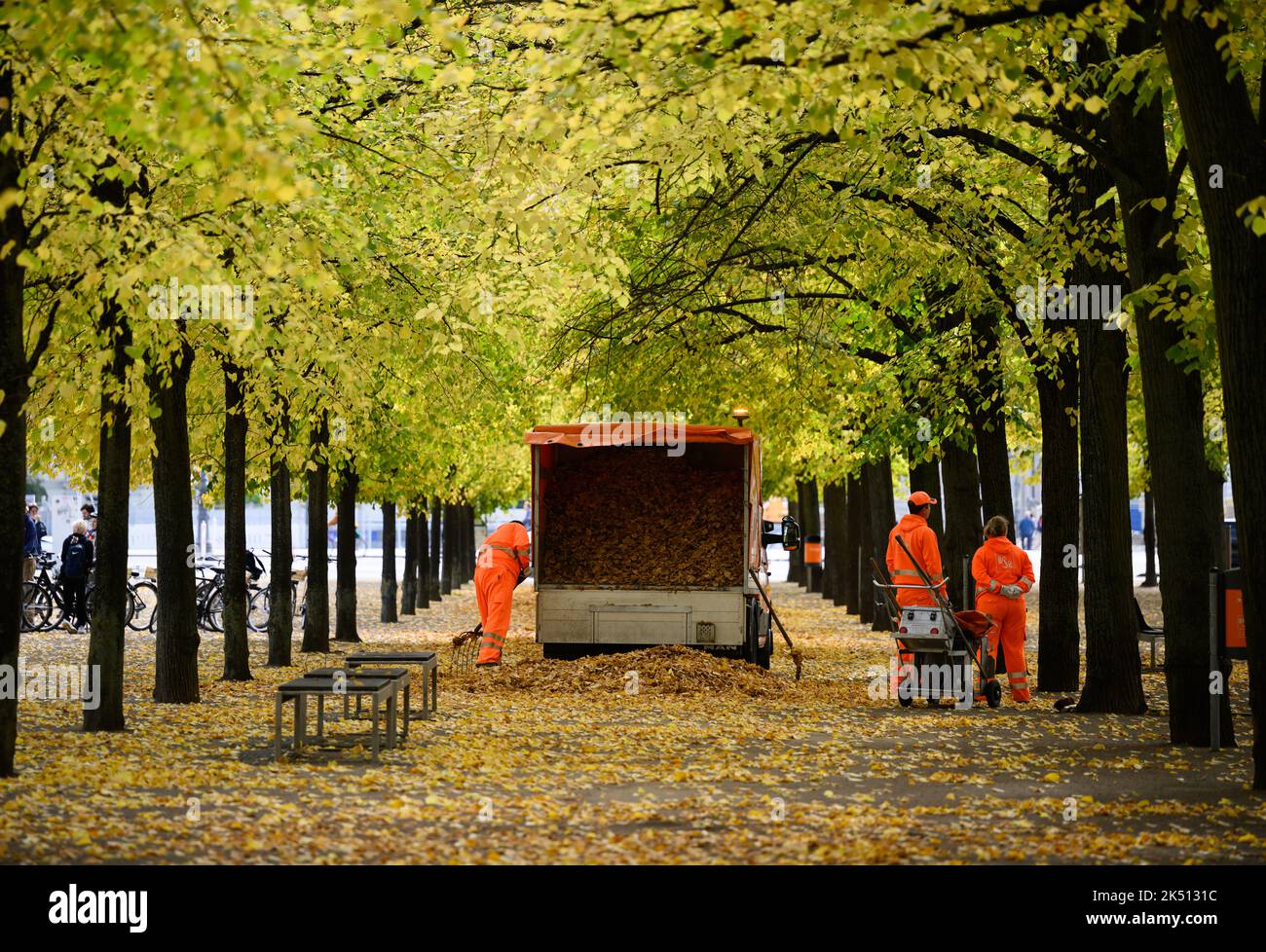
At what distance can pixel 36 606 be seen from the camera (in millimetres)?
27203

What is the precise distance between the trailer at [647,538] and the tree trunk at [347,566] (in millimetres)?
6912

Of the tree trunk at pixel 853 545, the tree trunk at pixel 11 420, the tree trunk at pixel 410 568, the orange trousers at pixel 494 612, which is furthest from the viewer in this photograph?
the tree trunk at pixel 853 545

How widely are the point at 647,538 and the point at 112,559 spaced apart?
7866mm

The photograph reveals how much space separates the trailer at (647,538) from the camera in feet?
Answer: 63.8

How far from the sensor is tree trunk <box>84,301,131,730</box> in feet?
41.8

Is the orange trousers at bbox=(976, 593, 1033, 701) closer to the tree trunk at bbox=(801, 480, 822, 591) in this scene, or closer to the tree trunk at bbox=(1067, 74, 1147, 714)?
the tree trunk at bbox=(1067, 74, 1147, 714)

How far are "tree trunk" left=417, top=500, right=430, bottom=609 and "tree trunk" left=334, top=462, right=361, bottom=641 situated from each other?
648 centimetres

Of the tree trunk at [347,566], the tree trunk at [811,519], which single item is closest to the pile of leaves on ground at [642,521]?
the tree trunk at [347,566]

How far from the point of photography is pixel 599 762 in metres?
11.9

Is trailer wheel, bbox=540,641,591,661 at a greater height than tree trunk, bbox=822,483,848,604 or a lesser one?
lesser

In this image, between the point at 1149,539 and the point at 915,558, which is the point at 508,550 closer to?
the point at 915,558

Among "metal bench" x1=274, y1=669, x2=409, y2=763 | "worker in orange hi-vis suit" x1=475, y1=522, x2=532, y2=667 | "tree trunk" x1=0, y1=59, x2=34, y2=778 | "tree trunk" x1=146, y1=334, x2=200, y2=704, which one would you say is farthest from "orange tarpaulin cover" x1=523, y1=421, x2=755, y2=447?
"tree trunk" x1=0, y1=59, x2=34, y2=778

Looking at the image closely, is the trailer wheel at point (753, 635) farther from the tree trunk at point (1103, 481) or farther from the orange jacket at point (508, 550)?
the tree trunk at point (1103, 481)
